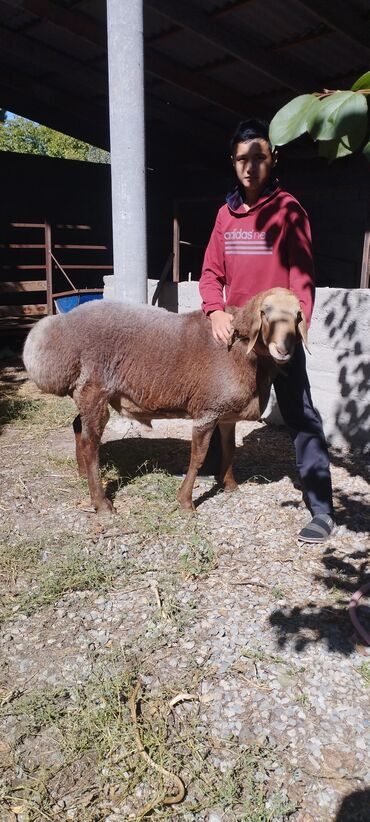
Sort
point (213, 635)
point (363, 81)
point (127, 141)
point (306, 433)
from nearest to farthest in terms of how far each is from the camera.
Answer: point (363, 81), point (213, 635), point (306, 433), point (127, 141)

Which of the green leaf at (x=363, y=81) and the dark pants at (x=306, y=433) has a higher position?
the green leaf at (x=363, y=81)

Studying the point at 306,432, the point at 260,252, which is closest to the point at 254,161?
the point at 260,252

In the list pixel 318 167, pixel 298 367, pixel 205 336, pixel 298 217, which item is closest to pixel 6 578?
pixel 205 336

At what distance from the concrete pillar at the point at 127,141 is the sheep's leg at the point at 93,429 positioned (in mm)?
1164

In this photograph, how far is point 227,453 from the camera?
4602 mm

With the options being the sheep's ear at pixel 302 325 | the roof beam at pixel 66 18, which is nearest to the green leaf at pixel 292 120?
the sheep's ear at pixel 302 325

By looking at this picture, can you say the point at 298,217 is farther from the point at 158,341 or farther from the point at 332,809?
the point at 332,809

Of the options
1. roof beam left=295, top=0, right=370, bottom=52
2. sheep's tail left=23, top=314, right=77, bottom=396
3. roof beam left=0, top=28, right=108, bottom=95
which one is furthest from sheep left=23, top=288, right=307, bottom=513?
roof beam left=0, top=28, right=108, bottom=95

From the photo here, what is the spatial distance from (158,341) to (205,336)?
0.32m

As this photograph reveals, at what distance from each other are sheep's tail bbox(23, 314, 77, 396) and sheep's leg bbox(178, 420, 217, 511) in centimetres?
94

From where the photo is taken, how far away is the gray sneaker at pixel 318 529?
12.7 ft

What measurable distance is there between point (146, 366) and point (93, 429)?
22.6 inches

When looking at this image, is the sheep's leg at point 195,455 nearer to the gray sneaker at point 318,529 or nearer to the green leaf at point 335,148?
the gray sneaker at point 318,529

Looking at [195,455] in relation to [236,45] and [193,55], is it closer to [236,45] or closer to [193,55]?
[236,45]
